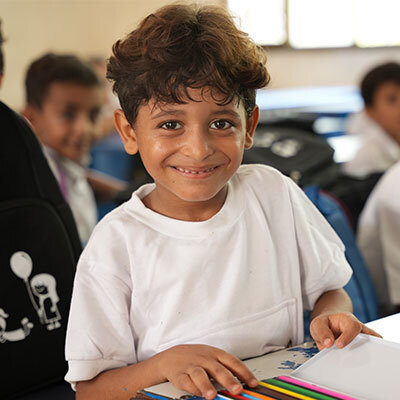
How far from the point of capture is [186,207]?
962mm

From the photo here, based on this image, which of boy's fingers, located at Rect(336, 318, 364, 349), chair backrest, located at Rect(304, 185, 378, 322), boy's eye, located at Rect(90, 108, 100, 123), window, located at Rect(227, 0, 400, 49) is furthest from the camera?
window, located at Rect(227, 0, 400, 49)

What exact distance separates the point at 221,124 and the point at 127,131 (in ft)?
0.57

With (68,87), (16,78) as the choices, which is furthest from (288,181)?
(16,78)

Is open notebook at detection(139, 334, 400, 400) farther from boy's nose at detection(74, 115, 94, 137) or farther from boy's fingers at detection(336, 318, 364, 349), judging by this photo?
boy's nose at detection(74, 115, 94, 137)

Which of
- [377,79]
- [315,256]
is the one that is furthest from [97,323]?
[377,79]

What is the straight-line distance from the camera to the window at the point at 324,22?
584 cm

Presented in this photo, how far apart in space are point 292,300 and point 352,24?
583 centimetres

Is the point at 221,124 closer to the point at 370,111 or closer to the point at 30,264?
the point at 30,264

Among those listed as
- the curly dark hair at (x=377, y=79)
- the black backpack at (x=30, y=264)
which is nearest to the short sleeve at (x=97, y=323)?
the black backpack at (x=30, y=264)

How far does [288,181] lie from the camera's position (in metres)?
1.02

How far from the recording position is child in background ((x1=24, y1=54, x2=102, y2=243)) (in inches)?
83.9

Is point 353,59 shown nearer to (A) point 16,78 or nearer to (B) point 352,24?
(B) point 352,24

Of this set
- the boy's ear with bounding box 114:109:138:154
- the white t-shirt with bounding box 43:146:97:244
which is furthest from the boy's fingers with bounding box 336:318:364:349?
the white t-shirt with bounding box 43:146:97:244

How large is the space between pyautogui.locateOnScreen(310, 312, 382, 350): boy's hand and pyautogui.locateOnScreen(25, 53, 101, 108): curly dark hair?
1.53 meters
